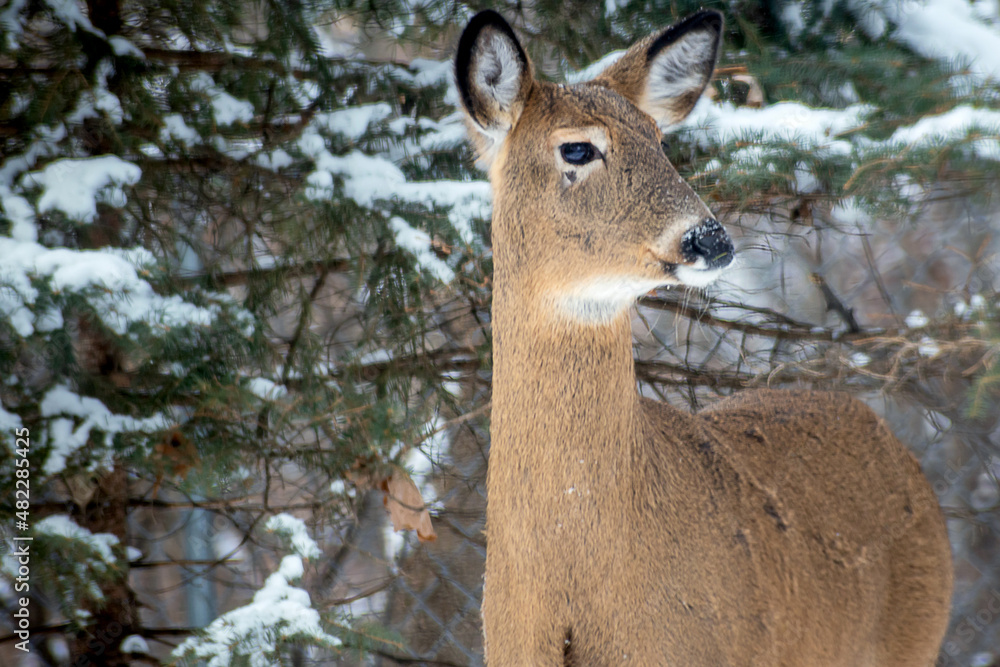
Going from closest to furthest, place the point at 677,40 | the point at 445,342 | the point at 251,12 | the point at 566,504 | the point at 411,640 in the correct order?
the point at 566,504 < the point at 677,40 < the point at 251,12 < the point at 445,342 < the point at 411,640

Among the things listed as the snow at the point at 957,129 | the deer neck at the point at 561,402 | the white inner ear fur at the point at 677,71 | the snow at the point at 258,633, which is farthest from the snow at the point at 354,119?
the snow at the point at 957,129

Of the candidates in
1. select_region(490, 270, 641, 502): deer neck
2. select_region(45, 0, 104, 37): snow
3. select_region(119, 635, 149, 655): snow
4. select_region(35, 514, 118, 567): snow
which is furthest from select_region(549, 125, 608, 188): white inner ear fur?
select_region(119, 635, 149, 655): snow

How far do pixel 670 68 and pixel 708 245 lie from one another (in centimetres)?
72

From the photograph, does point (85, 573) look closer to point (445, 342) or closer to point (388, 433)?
point (388, 433)

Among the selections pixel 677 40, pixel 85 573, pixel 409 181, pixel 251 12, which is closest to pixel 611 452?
pixel 677 40

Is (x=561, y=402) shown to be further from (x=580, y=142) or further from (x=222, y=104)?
(x=222, y=104)

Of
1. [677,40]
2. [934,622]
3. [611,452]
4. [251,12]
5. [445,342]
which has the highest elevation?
[251,12]

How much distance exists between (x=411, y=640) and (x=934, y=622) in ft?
7.18

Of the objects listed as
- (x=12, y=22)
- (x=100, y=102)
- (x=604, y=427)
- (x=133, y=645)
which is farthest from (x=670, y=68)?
(x=133, y=645)

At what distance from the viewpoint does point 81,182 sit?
8.09ft

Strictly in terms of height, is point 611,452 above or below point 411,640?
above

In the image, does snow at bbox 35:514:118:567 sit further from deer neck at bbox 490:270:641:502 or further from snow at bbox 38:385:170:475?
deer neck at bbox 490:270:641:502

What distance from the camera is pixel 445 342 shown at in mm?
3332

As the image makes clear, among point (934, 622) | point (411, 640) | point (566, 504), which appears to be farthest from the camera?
point (411, 640)
